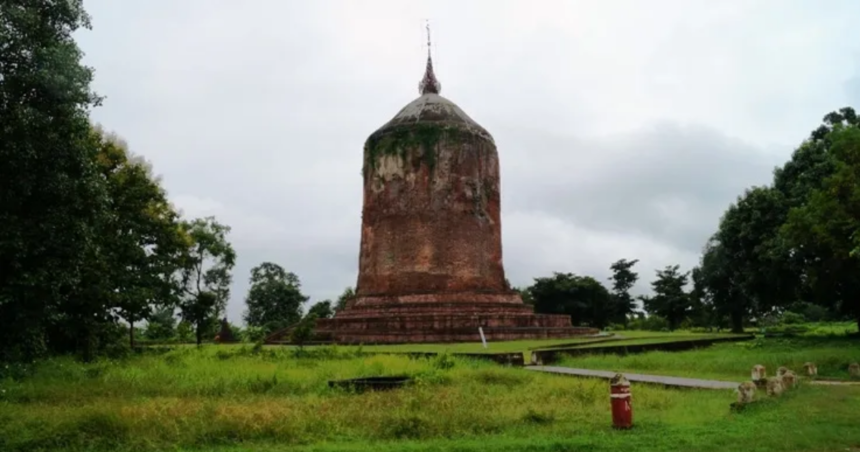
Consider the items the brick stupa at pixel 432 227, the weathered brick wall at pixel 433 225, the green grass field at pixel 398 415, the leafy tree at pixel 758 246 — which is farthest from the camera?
the weathered brick wall at pixel 433 225

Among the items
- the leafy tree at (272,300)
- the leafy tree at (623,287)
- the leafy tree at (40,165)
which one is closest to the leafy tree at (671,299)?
the leafy tree at (623,287)

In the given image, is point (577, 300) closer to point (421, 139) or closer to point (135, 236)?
point (421, 139)

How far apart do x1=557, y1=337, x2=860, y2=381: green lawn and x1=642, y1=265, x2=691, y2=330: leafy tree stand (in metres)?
27.5

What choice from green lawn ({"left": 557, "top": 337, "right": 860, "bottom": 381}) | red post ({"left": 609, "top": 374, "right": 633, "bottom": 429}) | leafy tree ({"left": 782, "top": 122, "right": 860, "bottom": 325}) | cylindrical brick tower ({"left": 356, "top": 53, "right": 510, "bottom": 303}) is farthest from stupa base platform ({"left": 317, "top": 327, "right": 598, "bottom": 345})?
red post ({"left": 609, "top": 374, "right": 633, "bottom": 429})

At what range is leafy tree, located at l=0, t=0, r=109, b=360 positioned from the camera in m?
11.5

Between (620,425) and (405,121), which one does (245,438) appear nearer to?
(620,425)

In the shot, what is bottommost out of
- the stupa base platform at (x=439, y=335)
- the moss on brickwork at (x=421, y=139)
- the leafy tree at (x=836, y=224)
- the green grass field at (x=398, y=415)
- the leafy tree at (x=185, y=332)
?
the green grass field at (x=398, y=415)

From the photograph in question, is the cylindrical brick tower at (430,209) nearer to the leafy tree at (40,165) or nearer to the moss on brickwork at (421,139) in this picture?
the moss on brickwork at (421,139)

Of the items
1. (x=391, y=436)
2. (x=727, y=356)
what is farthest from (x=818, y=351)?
(x=391, y=436)

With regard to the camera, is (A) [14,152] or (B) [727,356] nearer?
(A) [14,152]

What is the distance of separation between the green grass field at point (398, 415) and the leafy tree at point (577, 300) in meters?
33.0

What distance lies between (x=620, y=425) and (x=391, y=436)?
2.40 metres

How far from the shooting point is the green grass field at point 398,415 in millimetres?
6973

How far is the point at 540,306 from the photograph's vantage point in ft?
151
